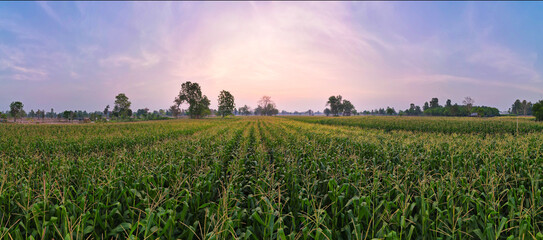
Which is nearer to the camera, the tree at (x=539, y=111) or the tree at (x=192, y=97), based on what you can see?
the tree at (x=539, y=111)

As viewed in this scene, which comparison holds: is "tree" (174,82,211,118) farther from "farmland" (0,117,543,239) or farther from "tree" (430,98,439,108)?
"tree" (430,98,439,108)

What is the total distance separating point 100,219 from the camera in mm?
3396

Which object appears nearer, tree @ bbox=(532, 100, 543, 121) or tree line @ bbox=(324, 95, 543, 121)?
tree @ bbox=(532, 100, 543, 121)

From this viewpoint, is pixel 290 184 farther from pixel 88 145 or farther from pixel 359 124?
pixel 359 124

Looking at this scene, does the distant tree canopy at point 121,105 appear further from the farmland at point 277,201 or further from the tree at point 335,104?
the tree at point 335,104

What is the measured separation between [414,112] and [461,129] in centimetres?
17436

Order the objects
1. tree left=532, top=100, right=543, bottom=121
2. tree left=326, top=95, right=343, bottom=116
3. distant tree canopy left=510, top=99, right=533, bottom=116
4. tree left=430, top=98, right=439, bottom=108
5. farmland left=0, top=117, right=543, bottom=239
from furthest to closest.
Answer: tree left=430, top=98, right=439, bottom=108 < tree left=326, top=95, right=343, bottom=116 < distant tree canopy left=510, top=99, right=533, bottom=116 < tree left=532, top=100, right=543, bottom=121 < farmland left=0, top=117, right=543, bottom=239

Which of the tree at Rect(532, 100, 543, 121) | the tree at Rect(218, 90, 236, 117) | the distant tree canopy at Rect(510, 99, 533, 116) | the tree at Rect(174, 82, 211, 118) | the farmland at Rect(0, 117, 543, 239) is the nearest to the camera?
the farmland at Rect(0, 117, 543, 239)

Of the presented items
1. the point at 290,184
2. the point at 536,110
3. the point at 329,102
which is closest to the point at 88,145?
the point at 290,184

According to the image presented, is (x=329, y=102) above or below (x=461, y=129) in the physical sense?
above

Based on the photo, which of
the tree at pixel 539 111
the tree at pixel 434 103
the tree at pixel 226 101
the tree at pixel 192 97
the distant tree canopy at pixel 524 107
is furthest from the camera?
the tree at pixel 434 103

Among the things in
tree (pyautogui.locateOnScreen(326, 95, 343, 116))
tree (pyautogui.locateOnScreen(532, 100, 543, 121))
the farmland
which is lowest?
the farmland

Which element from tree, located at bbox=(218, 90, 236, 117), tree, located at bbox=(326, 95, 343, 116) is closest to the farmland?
tree, located at bbox=(218, 90, 236, 117)

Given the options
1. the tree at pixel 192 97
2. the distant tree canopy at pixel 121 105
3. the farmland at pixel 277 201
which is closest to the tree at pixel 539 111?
the farmland at pixel 277 201
